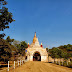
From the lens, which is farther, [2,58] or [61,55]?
[61,55]

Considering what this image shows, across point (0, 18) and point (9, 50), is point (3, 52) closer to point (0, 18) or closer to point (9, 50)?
point (9, 50)

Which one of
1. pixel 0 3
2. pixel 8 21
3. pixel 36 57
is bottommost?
pixel 36 57

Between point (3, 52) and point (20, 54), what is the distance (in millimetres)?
23112

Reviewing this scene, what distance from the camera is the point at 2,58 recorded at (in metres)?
16.2

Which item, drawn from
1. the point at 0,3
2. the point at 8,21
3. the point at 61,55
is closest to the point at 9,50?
the point at 8,21

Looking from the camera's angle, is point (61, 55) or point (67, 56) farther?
point (67, 56)

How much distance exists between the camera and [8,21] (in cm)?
1330

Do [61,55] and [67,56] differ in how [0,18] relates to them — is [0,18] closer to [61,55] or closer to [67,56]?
[61,55]

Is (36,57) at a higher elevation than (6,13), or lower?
lower

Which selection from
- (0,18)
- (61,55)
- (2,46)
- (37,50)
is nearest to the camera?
(0,18)

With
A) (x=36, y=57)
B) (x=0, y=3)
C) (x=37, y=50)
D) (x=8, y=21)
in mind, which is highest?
(x=0, y=3)

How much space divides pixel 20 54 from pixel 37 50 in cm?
1171

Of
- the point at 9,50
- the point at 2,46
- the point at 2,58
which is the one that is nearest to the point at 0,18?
the point at 2,46

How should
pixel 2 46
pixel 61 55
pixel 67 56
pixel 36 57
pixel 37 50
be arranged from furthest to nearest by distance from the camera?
pixel 36 57
pixel 37 50
pixel 67 56
pixel 61 55
pixel 2 46
